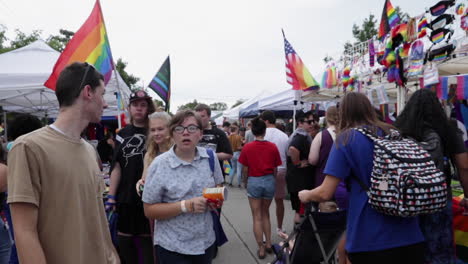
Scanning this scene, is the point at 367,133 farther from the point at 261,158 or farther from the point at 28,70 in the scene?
the point at 28,70

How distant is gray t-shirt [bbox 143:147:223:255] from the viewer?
6.84ft

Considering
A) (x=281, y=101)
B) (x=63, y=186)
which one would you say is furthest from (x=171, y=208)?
(x=281, y=101)

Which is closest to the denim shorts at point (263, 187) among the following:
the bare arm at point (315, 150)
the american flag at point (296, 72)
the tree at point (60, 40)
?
the bare arm at point (315, 150)

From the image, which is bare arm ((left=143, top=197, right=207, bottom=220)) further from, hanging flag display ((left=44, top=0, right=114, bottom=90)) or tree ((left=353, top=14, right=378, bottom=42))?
tree ((left=353, top=14, right=378, bottom=42))

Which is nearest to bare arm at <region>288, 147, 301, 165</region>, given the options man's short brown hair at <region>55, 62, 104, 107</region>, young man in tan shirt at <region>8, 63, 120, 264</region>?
young man in tan shirt at <region>8, 63, 120, 264</region>

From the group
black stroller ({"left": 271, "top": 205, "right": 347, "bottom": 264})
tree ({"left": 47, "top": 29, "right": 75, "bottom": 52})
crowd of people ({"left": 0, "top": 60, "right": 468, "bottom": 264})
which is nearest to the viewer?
crowd of people ({"left": 0, "top": 60, "right": 468, "bottom": 264})

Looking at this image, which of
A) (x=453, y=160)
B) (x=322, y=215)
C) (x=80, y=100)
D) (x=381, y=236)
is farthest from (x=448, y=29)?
(x=80, y=100)

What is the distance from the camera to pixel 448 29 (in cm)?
416

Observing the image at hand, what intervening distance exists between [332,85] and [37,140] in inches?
277

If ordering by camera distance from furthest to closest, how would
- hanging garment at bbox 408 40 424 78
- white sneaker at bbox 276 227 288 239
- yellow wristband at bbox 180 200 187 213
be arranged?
1. white sneaker at bbox 276 227 288 239
2. hanging garment at bbox 408 40 424 78
3. yellow wristband at bbox 180 200 187 213

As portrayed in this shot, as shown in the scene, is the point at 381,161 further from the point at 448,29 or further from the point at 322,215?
the point at 448,29

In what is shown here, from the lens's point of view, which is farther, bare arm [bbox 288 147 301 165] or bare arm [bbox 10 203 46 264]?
bare arm [bbox 288 147 301 165]

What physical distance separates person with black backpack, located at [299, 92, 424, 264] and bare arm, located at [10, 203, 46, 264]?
5.38 feet

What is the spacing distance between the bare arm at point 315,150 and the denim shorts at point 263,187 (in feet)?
2.21
